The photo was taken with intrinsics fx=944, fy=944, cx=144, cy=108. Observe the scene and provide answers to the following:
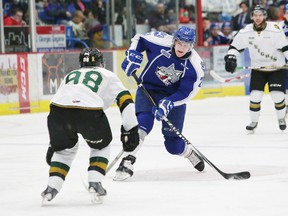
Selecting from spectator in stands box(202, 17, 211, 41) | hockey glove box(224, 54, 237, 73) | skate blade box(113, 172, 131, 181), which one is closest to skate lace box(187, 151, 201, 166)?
skate blade box(113, 172, 131, 181)

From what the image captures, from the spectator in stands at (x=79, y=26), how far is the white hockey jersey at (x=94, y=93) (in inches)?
313

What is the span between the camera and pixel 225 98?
44.7 ft

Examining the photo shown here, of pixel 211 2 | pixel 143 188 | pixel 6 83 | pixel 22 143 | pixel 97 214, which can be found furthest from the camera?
pixel 211 2

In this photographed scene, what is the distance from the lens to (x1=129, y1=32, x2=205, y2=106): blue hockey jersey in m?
6.06

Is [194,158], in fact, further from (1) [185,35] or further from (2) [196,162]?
(1) [185,35]

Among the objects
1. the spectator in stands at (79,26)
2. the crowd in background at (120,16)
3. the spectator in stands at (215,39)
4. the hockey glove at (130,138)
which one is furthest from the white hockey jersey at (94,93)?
the spectator in stands at (215,39)

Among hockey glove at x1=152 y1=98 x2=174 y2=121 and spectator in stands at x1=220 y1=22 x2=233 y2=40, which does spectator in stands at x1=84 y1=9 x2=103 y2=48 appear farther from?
hockey glove at x1=152 y1=98 x2=174 y2=121

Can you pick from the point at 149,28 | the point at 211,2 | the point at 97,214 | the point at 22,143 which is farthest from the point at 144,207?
the point at 211,2

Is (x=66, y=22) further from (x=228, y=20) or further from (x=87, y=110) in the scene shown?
(x=87, y=110)

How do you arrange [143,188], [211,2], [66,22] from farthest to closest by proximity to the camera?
1. [211,2]
2. [66,22]
3. [143,188]

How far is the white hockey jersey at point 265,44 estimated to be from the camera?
8.97 metres

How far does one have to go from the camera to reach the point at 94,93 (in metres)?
4.88

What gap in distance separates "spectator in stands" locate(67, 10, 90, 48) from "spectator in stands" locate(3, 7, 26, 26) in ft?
2.86

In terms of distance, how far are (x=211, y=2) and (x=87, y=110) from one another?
1028cm
